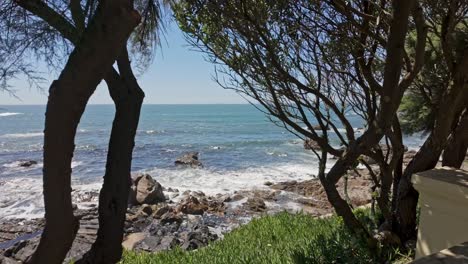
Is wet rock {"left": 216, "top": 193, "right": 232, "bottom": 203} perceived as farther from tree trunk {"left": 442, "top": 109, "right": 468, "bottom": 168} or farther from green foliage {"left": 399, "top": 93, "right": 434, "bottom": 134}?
tree trunk {"left": 442, "top": 109, "right": 468, "bottom": 168}

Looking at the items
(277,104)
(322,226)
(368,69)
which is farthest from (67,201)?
(322,226)

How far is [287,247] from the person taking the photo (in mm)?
5539

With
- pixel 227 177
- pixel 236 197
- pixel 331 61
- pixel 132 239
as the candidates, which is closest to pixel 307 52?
pixel 331 61

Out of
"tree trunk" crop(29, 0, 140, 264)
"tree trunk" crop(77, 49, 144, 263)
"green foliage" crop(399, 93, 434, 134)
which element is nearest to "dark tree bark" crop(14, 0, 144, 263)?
"tree trunk" crop(77, 49, 144, 263)

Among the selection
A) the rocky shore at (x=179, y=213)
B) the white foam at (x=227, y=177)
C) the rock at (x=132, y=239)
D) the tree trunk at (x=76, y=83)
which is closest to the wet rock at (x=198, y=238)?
the rocky shore at (x=179, y=213)

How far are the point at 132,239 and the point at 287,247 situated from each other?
7510mm

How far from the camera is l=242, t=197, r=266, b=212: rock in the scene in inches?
608

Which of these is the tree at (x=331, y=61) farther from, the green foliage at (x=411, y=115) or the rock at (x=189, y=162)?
the rock at (x=189, y=162)

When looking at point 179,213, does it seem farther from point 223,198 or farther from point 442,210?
point 442,210

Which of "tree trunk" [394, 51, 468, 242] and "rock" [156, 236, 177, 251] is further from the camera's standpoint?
"rock" [156, 236, 177, 251]

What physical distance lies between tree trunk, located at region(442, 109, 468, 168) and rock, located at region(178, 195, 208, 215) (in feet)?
36.9

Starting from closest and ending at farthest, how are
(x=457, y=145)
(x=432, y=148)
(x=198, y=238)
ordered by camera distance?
(x=432, y=148), (x=457, y=145), (x=198, y=238)

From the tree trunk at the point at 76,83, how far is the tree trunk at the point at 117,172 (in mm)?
785

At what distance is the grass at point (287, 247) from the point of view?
4348mm
